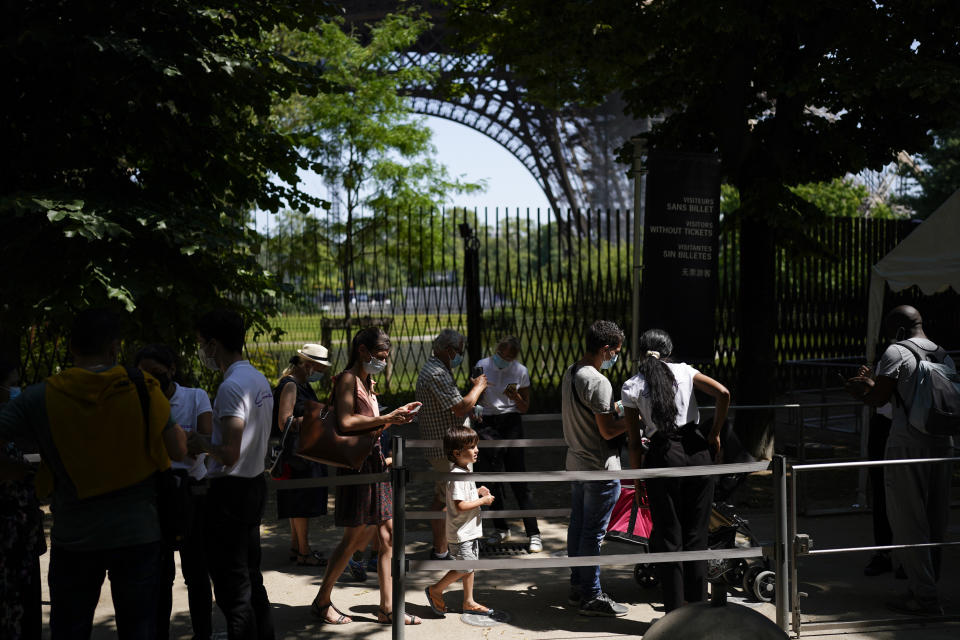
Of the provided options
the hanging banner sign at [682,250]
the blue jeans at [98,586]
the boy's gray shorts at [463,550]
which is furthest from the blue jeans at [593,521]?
the hanging banner sign at [682,250]

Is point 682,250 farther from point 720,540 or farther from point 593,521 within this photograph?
point 593,521

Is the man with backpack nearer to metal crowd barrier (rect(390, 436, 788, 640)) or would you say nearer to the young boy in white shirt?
metal crowd barrier (rect(390, 436, 788, 640))

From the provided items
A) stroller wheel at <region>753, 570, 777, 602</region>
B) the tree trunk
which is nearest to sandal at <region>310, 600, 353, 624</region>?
stroller wheel at <region>753, 570, 777, 602</region>

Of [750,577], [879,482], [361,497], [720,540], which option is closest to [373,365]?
[361,497]

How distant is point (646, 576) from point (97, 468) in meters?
3.79

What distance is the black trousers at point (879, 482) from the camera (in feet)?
21.6

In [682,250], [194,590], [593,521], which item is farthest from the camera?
[682,250]

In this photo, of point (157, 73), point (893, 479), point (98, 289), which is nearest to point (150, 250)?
point (98, 289)

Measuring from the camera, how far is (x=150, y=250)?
8.65m

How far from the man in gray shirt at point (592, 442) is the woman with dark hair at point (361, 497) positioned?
1.00 meters

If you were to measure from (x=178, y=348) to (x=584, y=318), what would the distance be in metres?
7.42

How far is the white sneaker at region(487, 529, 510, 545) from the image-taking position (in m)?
7.29

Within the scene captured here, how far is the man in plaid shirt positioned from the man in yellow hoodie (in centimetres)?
268

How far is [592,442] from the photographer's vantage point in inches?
222
